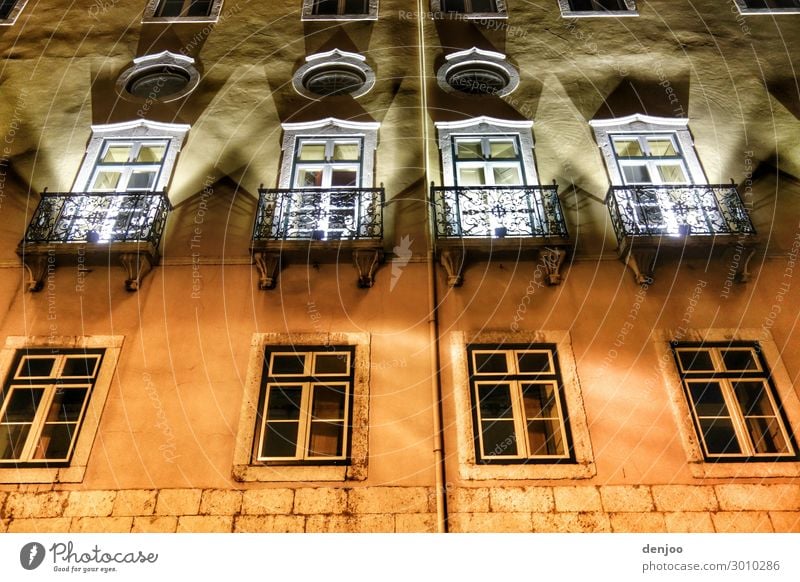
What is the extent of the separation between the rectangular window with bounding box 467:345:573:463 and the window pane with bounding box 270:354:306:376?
2.12m

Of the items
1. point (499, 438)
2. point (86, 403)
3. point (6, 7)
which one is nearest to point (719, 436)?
point (499, 438)

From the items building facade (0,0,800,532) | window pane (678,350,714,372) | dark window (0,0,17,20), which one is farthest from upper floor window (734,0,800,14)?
dark window (0,0,17,20)

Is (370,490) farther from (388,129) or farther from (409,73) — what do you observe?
(409,73)

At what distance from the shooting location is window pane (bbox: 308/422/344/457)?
269 inches

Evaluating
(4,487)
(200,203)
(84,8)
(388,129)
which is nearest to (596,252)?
(388,129)

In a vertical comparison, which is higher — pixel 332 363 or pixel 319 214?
pixel 319 214

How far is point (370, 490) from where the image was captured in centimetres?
650

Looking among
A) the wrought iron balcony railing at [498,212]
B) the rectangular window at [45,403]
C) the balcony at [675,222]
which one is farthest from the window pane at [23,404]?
the balcony at [675,222]

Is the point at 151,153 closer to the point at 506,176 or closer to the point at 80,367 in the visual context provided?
the point at 80,367

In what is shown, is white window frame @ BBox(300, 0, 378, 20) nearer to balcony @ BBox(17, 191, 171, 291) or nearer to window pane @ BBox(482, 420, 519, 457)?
balcony @ BBox(17, 191, 171, 291)

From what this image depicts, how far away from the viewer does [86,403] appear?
7.05 metres

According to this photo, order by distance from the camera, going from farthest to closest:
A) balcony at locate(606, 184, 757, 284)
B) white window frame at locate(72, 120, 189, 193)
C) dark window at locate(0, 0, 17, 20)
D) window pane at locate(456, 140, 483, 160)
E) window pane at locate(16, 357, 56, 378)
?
dark window at locate(0, 0, 17, 20), window pane at locate(456, 140, 483, 160), white window frame at locate(72, 120, 189, 193), balcony at locate(606, 184, 757, 284), window pane at locate(16, 357, 56, 378)

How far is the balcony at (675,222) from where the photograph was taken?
7824 mm

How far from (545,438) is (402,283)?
2.70 meters
